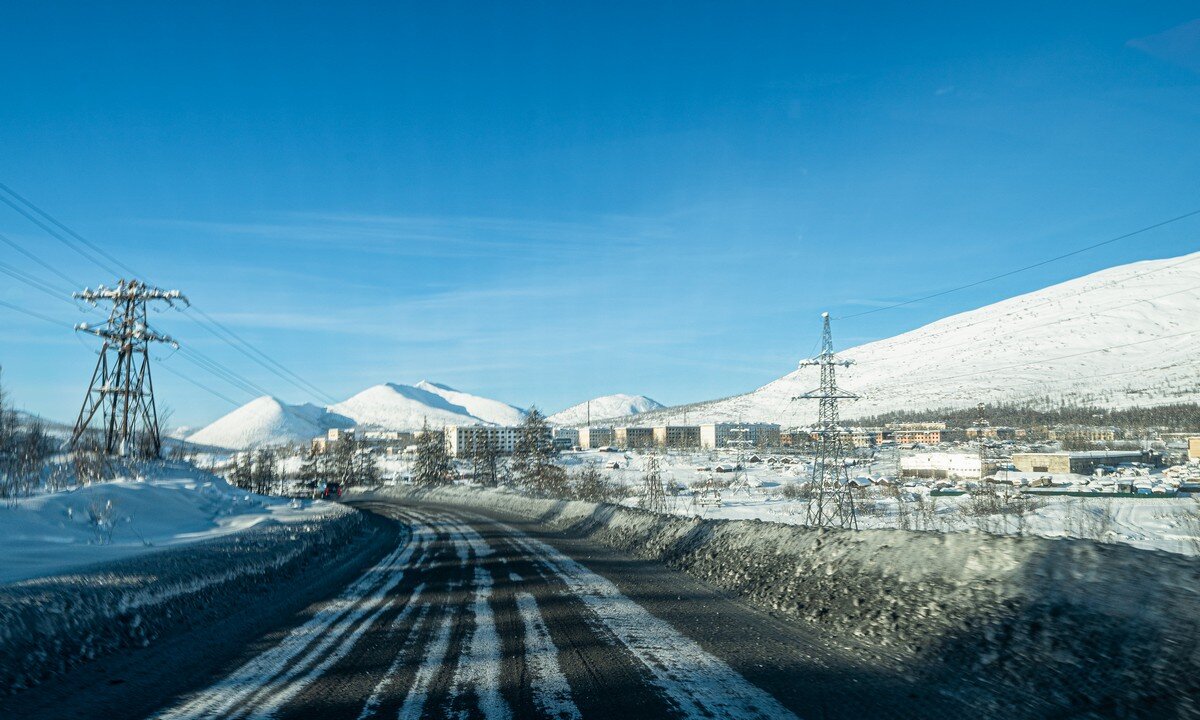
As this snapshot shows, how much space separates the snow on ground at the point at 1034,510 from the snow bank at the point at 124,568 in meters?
11.5

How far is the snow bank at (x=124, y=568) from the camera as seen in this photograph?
691 cm

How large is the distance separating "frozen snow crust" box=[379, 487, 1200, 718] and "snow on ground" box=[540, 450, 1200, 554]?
2.81 m

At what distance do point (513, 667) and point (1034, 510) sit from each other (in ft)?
72.6

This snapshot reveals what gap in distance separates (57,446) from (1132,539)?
39.1 metres

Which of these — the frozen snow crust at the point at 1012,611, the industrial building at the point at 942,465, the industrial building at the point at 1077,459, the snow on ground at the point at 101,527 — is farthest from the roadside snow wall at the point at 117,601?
the industrial building at the point at 942,465

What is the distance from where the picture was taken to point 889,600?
25.3 feet

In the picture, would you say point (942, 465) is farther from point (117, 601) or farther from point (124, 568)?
point (117, 601)

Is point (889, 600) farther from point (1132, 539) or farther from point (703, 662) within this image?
point (1132, 539)

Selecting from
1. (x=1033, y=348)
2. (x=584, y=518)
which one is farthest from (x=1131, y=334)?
(x=584, y=518)

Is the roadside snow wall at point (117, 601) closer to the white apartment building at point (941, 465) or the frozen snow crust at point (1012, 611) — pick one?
the frozen snow crust at point (1012, 611)

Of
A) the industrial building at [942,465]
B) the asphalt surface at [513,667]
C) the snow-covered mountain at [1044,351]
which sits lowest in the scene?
the industrial building at [942,465]

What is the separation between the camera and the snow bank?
22.7ft

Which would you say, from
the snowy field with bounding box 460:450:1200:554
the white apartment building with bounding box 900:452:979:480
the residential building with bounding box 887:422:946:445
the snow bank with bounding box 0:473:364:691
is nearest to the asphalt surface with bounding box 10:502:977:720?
the snow bank with bounding box 0:473:364:691

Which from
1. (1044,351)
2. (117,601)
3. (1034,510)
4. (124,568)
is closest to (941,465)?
(1034,510)
